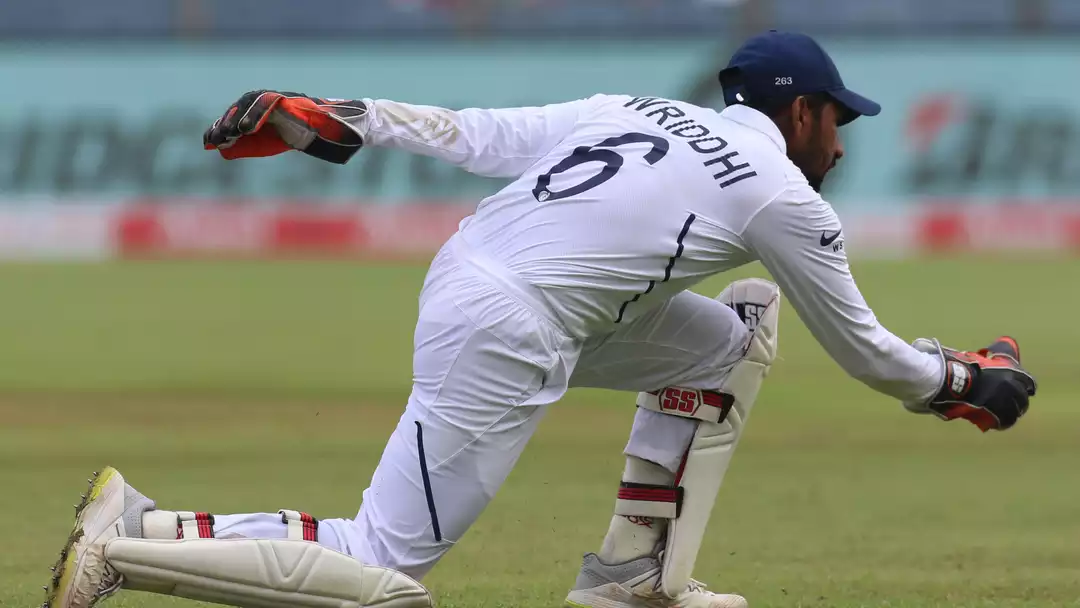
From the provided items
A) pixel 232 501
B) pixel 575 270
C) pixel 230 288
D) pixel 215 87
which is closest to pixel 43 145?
pixel 215 87

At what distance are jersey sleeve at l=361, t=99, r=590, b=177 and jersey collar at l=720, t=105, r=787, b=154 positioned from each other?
0.45 metres

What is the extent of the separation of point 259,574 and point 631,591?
4.29ft

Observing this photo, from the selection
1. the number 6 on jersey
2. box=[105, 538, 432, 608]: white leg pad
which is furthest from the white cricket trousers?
the number 6 on jersey

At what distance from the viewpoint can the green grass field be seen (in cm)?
567

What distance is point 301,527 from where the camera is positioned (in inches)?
171

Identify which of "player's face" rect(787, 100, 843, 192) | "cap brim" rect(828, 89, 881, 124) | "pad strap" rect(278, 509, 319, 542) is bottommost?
"pad strap" rect(278, 509, 319, 542)

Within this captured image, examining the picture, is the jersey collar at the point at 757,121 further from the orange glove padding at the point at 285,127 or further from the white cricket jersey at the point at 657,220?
the orange glove padding at the point at 285,127

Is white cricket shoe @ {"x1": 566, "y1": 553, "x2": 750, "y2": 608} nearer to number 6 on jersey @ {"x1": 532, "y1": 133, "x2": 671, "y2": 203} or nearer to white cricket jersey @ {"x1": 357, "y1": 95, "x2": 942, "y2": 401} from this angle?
white cricket jersey @ {"x1": 357, "y1": 95, "x2": 942, "y2": 401}

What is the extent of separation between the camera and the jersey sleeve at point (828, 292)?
14.3 ft

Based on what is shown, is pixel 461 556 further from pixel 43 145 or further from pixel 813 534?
pixel 43 145

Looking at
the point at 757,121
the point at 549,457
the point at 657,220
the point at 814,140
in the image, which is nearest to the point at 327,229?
the point at 549,457

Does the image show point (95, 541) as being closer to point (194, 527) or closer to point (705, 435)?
point (194, 527)

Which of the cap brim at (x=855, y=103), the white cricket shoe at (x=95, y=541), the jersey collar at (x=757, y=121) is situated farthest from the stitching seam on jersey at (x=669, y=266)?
the white cricket shoe at (x=95, y=541)

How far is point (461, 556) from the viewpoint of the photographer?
6008 mm
